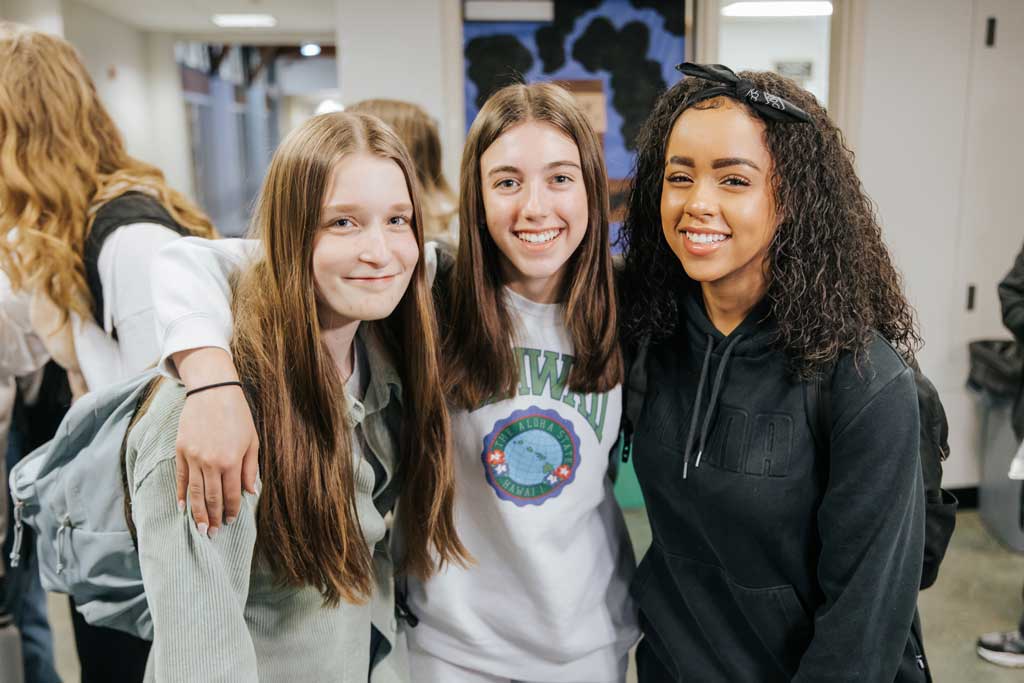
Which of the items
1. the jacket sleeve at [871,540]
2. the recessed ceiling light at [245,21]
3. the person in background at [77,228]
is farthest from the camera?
the recessed ceiling light at [245,21]

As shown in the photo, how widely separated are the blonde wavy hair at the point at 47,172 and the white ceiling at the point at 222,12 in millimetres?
4830

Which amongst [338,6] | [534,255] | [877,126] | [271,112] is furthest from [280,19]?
[271,112]

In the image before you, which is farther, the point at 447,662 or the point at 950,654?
the point at 950,654

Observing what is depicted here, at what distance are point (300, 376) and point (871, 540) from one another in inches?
33.0

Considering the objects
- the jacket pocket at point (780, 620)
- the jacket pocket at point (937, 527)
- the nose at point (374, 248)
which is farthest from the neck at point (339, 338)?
the jacket pocket at point (937, 527)

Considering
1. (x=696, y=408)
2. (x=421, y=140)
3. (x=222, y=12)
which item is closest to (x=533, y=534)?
(x=696, y=408)

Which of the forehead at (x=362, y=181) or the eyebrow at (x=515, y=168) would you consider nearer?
the forehead at (x=362, y=181)

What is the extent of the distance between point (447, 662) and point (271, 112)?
15.2 meters

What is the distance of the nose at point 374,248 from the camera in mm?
1143

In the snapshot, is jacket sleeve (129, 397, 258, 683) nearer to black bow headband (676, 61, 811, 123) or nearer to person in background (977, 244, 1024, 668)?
black bow headband (676, 61, 811, 123)

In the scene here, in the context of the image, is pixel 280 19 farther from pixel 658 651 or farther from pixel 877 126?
pixel 658 651

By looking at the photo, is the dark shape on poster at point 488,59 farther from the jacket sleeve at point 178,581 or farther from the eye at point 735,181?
the jacket sleeve at point 178,581

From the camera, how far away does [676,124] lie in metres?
1.25

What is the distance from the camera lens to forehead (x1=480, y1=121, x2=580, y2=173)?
1323 mm
